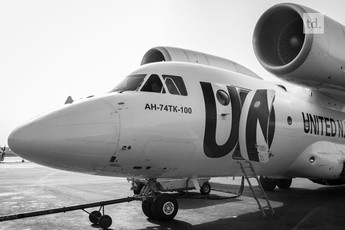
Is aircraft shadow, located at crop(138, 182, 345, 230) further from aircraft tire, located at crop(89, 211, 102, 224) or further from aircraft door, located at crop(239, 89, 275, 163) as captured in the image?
aircraft door, located at crop(239, 89, 275, 163)

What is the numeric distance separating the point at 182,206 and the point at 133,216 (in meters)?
2.04

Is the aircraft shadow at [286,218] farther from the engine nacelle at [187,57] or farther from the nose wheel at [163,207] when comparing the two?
the engine nacelle at [187,57]

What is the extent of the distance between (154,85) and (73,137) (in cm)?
214

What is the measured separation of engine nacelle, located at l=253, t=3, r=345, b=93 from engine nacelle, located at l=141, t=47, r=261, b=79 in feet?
4.17

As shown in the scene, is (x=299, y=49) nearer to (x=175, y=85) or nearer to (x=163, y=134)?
(x=175, y=85)

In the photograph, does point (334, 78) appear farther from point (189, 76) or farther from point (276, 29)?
point (189, 76)

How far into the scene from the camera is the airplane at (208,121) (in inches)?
232

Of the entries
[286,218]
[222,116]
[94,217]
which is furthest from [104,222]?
[286,218]

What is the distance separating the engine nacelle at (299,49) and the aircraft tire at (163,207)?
543cm

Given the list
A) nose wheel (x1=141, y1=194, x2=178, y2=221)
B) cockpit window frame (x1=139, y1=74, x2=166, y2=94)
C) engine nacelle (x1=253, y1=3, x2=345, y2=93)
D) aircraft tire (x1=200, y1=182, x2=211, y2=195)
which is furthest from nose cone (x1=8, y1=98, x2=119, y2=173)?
aircraft tire (x1=200, y1=182, x2=211, y2=195)

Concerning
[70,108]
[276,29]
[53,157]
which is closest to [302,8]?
[276,29]

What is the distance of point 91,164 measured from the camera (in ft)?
19.8

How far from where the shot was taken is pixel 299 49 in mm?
10414

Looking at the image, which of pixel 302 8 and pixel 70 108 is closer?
pixel 70 108
